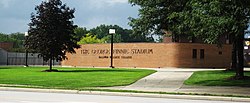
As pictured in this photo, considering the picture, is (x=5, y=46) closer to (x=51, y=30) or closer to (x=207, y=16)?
(x=51, y=30)

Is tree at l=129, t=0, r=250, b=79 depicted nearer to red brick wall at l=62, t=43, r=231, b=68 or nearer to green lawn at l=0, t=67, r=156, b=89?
green lawn at l=0, t=67, r=156, b=89

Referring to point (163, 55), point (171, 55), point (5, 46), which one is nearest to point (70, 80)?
point (171, 55)

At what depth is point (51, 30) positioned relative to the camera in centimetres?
3912

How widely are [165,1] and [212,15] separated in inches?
283

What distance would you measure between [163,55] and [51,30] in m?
22.8

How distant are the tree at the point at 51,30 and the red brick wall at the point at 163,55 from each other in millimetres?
20401

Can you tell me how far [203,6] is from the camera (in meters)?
18.8

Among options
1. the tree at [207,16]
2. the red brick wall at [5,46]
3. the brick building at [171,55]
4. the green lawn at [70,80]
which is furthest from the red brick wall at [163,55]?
the red brick wall at [5,46]

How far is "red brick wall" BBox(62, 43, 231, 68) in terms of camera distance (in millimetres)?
57250

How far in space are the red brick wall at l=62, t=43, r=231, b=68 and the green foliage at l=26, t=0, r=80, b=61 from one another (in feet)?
66.9

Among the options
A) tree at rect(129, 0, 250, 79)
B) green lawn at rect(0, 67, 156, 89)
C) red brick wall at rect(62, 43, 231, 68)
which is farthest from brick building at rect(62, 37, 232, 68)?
tree at rect(129, 0, 250, 79)

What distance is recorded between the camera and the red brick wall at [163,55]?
57250 millimetres

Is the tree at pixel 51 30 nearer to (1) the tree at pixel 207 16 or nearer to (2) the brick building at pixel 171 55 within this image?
(1) the tree at pixel 207 16

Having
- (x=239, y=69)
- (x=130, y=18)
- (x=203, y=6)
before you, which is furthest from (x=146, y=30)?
(x=203, y=6)
